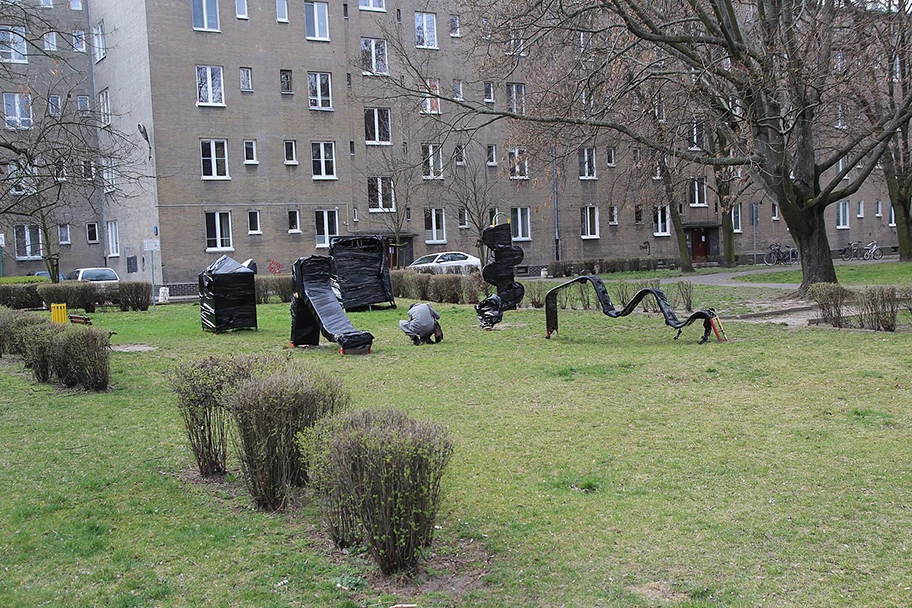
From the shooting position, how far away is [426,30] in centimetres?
4469

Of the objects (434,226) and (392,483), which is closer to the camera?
(392,483)

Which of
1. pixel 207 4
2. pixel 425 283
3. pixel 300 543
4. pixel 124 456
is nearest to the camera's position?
pixel 300 543

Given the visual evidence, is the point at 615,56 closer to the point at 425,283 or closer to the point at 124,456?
the point at 425,283

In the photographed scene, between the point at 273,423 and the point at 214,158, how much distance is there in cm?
3502

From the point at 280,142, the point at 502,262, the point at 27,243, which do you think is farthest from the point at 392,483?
the point at 27,243

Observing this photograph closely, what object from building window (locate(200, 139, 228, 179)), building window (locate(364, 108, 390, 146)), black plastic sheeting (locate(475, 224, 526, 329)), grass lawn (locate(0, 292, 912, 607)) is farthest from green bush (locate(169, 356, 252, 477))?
building window (locate(364, 108, 390, 146))

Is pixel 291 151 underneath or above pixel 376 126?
underneath

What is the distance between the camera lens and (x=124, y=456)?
7637 millimetres

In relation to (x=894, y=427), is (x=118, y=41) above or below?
above

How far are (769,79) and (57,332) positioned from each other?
14.0m

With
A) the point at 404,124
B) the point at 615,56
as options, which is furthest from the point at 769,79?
the point at 404,124

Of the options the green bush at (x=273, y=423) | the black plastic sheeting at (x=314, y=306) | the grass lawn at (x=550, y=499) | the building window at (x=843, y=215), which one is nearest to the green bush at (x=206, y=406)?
the grass lawn at (x=550, y=499)

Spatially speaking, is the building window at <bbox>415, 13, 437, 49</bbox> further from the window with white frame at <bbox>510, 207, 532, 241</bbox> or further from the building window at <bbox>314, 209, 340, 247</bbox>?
the building window at <bbox>314, 209, 340, 247</bbox>

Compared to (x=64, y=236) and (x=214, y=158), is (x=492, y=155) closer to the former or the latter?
(x=214, y=158)
